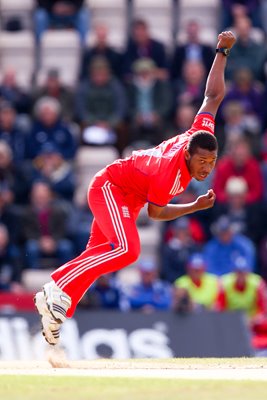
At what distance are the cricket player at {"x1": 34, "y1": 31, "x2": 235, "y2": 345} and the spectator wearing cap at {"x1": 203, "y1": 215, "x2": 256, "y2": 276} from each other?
5960 millimetres

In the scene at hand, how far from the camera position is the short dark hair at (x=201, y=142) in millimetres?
10188

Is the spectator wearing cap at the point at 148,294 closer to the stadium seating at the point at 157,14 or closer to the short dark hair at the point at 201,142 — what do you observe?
the short dark hair at the point at 201,142

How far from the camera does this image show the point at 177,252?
54.4 feet

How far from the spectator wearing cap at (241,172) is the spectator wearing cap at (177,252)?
941 millimetres

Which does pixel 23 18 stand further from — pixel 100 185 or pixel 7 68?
pixel 100 185

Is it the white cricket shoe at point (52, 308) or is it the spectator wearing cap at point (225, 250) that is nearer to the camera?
the white cricket shoe at point (52, 308)

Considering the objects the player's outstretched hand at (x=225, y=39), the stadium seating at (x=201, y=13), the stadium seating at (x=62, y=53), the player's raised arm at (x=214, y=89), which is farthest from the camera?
the stadium seating at (x=201, y=13)

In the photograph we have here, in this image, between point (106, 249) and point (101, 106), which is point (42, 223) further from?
point (106, 249)

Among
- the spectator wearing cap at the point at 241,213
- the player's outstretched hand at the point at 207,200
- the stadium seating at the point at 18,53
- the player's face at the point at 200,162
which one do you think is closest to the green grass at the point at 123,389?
the player's outstretched hand at the point at 207,200

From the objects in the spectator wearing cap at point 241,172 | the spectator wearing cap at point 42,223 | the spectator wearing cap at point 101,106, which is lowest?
the spectator wearing cap at point 42,223

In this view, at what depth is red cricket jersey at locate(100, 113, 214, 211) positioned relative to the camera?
10.2 m

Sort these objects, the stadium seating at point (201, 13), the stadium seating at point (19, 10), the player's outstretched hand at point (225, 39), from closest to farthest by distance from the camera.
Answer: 1. the player's outstretched hand at point (225, 39)
2. the stadium seating at point (201, 13)
3. the stadium seating at point (19, 10)

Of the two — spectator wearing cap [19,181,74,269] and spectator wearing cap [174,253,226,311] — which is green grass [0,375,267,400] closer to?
spectator wearing cap [174,253,226,311]

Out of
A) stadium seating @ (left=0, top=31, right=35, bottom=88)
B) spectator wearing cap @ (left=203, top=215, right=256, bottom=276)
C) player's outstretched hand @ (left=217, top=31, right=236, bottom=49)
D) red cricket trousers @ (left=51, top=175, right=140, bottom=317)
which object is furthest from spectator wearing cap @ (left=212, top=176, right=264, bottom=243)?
red cricket trousers @ (left=51, top=175, right=140, bottom=317)
